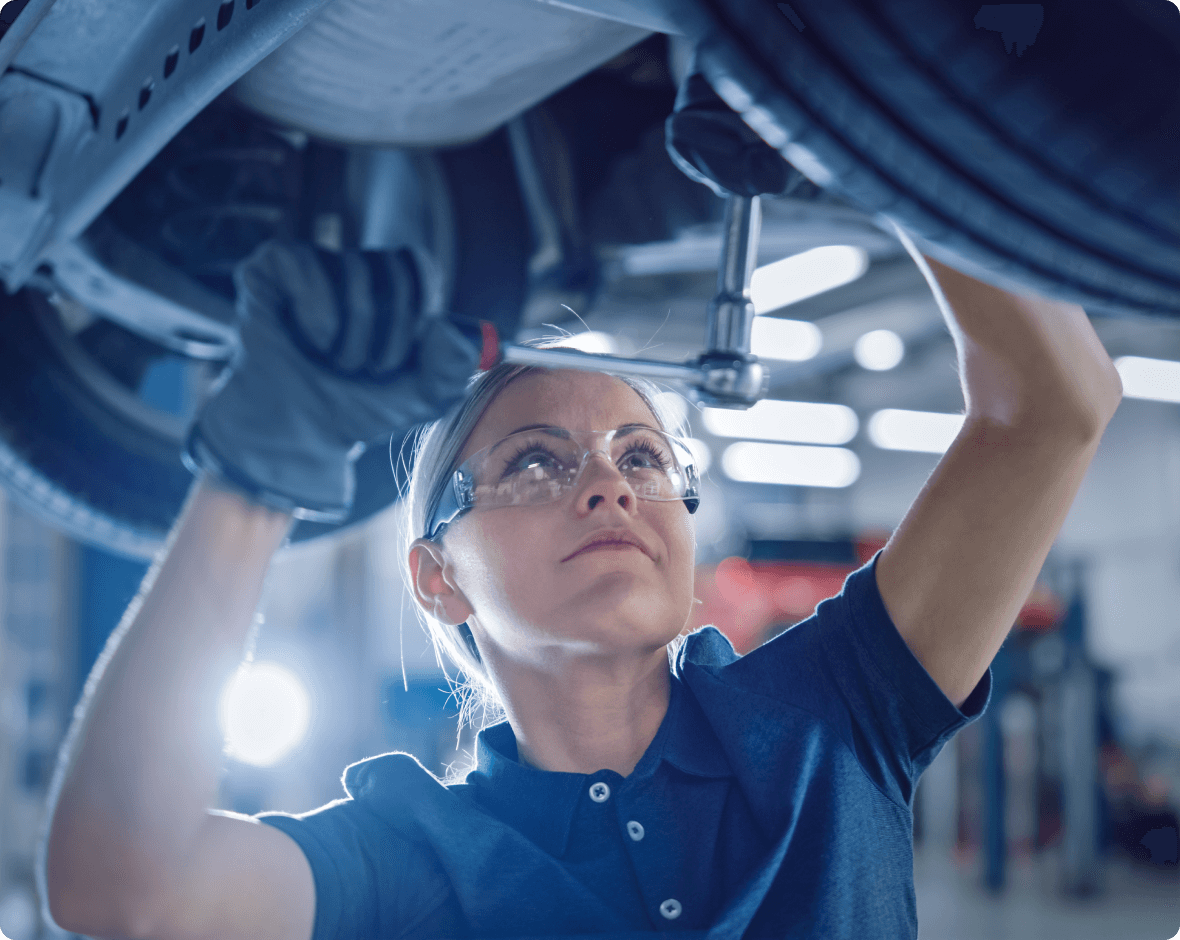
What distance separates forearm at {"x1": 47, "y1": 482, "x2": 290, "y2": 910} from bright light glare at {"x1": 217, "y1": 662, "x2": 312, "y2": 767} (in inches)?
55.6

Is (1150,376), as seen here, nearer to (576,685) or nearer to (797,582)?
(797,582)

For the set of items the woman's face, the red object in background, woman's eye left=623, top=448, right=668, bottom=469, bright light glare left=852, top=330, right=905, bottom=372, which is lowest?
the woman's face

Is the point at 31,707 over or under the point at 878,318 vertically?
under

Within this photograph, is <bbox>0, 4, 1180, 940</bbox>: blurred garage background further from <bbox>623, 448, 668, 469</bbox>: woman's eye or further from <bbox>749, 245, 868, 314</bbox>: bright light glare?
<bbox>623, 448, 668, 469</bbox>: woman's eye

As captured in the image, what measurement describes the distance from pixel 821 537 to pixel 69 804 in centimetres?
407

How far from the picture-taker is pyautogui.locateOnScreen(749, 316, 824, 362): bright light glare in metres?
3.99

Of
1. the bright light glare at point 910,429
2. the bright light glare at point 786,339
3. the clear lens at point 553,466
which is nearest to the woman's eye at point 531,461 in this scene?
the clear lens at point 553,466

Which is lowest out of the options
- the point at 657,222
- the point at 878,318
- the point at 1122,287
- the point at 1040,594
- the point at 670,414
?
the point at 1122,287

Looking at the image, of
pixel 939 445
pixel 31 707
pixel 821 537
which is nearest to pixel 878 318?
pixel 821 537

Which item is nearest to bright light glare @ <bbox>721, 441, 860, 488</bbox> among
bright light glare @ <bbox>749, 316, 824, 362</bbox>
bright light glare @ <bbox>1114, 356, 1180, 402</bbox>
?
bright light glare @ <bbox>749, 316, 824, 362</bbox>

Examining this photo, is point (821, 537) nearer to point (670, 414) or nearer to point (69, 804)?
point (670, 414)

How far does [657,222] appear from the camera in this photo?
2.95ft

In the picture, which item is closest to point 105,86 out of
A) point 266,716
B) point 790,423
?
point 266,716

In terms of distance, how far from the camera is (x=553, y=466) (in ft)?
2.40
